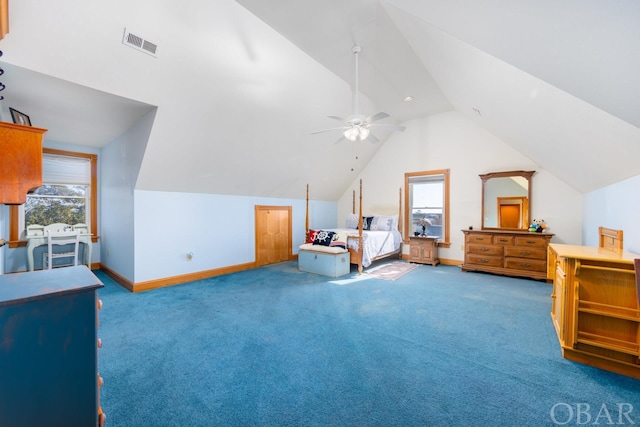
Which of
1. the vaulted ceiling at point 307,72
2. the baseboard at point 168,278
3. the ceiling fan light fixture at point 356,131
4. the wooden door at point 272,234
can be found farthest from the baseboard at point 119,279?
the ceiling fan light fixture at point 356,131

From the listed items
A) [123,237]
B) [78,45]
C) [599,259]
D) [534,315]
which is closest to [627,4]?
[599,259]

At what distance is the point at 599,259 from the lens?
6.46ft

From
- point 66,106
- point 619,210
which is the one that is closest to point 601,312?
point 619,210

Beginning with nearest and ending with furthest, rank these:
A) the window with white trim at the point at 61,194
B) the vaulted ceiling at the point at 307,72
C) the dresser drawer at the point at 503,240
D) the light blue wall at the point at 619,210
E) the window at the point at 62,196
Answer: the vaulted ceiling at the point at 307,72 → the light blue wall at the point at 619,210 → the window at the point at 62,196 → the window with white trim at the point at 61,194 → the dresser drawer at the point at 503,240

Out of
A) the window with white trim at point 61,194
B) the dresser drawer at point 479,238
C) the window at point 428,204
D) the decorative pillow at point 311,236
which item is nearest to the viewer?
the window with white trim at point 61,194

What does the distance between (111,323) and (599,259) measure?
4501mm

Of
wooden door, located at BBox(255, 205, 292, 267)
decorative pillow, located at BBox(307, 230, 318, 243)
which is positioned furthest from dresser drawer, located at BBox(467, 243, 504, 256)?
wooden door, located at BBox(255, 205, 292, 267)

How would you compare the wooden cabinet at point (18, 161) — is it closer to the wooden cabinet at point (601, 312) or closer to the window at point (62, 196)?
the window at point (62, 196)

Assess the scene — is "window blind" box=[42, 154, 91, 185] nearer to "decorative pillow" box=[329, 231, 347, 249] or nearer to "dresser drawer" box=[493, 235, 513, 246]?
"decorative pillow" box=[329, 231, 347, 249]

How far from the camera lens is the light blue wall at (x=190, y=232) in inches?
155

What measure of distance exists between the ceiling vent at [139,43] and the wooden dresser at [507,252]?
556 centimetres

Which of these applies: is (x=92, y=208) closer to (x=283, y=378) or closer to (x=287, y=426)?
(x=283, y=378)

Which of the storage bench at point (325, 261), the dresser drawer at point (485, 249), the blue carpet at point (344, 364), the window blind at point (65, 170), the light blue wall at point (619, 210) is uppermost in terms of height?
the window blind at point (65, 170)

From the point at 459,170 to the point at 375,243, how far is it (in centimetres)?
251
